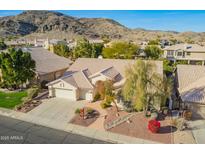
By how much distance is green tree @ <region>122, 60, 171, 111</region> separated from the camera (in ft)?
58.5

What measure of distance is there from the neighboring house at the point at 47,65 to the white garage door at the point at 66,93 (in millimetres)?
6297

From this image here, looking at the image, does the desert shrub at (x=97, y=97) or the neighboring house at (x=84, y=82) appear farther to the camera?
the neighboring house at (x=84, y=82)

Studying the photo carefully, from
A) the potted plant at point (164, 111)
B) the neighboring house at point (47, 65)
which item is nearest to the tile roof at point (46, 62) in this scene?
the neighboring house at point (47, 65)

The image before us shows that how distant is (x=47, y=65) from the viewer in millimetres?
33281

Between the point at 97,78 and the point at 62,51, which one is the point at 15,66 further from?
the point at 62,51

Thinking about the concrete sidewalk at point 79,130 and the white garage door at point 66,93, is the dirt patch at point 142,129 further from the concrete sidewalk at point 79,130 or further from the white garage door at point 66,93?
the white garage door at point 66,93

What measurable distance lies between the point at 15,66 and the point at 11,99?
5.05m

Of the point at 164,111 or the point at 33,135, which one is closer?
the point at 33,135

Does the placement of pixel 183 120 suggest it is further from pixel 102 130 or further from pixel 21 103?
pixel 21 103

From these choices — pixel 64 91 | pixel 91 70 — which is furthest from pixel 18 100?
pixel 91 70

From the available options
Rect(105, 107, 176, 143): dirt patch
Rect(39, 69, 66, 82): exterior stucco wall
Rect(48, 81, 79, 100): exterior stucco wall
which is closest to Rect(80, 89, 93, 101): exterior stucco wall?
Rect(48, 81, 79, 100): exterior stucco wall

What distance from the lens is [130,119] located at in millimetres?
18969

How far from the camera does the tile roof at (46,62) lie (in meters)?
31.6

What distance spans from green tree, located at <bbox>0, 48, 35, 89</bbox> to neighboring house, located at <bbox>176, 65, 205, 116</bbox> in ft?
73.5
